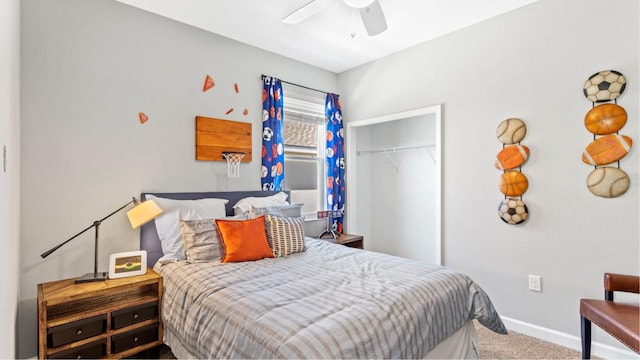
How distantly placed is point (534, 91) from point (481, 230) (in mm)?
1268

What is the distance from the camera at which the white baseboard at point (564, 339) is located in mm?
2156

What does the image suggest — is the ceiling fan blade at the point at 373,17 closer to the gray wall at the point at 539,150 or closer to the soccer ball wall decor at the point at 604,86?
the gray wall at the point at 539,150

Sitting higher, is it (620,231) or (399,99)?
(399,99)

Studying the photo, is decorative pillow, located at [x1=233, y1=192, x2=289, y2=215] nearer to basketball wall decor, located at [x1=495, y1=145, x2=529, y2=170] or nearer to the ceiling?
the ceiling

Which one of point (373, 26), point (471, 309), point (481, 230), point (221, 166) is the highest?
point (373, 26)

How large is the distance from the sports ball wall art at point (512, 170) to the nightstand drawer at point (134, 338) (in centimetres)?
289

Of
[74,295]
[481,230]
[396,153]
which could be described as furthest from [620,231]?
[74,295]

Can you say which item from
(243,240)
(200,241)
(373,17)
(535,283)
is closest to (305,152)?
(243,240)

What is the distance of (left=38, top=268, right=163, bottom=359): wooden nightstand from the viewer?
1789 mm

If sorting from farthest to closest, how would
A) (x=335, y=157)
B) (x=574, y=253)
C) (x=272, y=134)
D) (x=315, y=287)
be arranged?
(x=335, y=157), (x=272, y=134), (x=574, y=253), (x=315, y=287)

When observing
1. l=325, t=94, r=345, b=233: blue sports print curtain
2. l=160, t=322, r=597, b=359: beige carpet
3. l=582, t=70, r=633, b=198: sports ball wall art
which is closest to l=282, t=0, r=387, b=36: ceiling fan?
l=582, t=70, r=633, b=198: sports ball wall art

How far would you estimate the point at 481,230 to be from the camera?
9.46 ft

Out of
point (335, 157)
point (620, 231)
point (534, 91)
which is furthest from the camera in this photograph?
point (335, 157)

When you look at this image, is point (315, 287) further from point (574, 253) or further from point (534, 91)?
point (534, 91)
